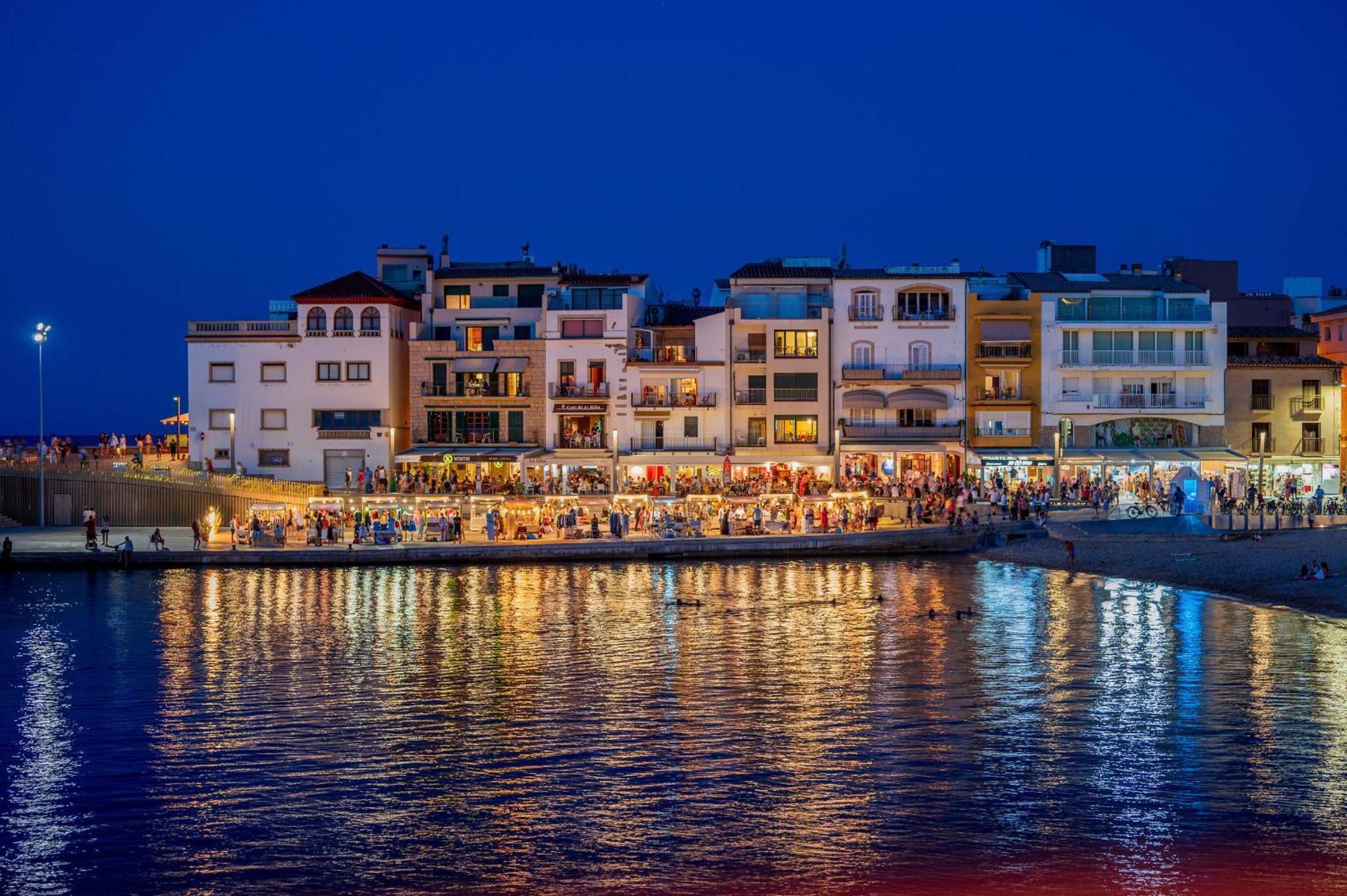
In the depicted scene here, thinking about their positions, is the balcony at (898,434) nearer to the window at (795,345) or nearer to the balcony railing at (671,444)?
the window at (795,345)

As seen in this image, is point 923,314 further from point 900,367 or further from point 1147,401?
point 1147,401

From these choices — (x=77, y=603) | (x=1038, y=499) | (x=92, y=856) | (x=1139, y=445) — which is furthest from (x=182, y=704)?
(x=1139, y=445)

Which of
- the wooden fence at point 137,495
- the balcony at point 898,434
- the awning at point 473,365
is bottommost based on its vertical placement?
the wooden fence at point 137,495

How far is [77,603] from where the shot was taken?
4581cm

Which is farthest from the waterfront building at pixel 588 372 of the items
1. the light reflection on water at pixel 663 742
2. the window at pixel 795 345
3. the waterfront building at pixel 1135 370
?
the light reflection on water at pixel 663 742

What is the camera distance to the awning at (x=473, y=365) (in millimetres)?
70000

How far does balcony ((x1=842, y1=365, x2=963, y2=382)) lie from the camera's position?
2667 inches

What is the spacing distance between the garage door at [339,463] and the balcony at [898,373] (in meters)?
23.9

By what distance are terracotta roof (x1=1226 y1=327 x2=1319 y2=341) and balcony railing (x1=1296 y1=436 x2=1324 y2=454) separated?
5.85 metres

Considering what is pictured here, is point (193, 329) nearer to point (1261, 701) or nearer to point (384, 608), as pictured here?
point (384, 608)

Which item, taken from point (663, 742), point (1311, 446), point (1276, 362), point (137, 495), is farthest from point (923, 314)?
point (663, 742)

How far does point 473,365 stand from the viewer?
7012 centimetres

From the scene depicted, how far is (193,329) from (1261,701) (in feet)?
182

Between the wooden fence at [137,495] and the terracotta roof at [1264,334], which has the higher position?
the terracotta roof at [1264,334]
